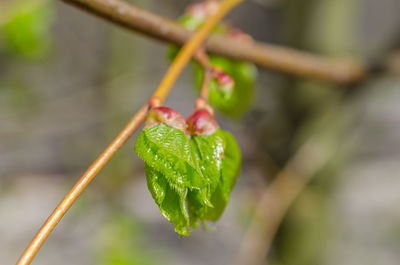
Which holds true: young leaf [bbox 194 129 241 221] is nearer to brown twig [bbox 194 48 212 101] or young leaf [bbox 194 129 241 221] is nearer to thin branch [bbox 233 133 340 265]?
brown twig [bbox 194 48 212 101]

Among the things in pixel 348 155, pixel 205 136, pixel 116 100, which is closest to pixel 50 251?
pixel 116 100

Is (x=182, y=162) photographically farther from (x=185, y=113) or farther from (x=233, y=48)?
(x=185, y=113)

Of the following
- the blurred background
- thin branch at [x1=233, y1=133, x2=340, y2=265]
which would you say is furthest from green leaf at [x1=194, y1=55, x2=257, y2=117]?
thin branch at [x1=233, y1=133, x2=340, y2=265]

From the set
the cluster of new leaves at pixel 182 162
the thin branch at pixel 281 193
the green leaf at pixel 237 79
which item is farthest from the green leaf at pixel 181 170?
the thin branch at pixel 281 193

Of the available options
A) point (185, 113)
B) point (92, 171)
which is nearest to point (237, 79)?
point (92, 171)

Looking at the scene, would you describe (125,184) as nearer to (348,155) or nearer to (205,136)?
(348,155)
